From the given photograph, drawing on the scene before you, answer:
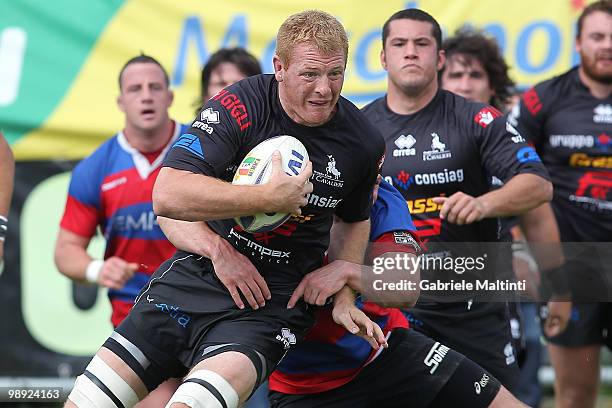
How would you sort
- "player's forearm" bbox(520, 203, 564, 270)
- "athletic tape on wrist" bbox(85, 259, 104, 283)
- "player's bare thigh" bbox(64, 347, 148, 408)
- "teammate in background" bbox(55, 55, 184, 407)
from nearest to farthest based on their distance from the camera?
"player's bare thigh" bbox(64, 347, 148, 408), "athletic tape on wrist" bbox(85, 259, 104, 283), "teammate in background" bbox(55, 55, 184, 407), "player's forearm" bbox(520, 203, 564, 270)

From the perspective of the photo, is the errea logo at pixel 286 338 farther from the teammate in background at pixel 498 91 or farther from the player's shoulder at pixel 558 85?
the player's shoulder at pixel 558 85

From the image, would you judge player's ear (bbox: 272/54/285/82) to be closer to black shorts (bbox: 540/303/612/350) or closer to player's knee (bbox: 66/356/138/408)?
player's knee (bbox: 66/356/138/408)

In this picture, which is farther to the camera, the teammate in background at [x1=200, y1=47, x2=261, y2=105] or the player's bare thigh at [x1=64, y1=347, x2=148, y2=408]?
the teammate in background at [x1=200, y1=47, x2=261, y2=105]

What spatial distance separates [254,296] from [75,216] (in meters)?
2.48

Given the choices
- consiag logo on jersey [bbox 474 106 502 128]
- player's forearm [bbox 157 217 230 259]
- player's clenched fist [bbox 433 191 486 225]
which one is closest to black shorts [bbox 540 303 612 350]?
consiag logo on jersey [bbox 474 106 502 128]

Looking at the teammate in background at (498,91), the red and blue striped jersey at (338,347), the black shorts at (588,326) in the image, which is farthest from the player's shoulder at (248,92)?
the black shorts at (588,326)

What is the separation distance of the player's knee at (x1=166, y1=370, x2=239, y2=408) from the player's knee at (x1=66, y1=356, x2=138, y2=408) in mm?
292

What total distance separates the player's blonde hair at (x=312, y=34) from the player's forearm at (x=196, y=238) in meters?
0.81

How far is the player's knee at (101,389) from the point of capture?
14.5ft

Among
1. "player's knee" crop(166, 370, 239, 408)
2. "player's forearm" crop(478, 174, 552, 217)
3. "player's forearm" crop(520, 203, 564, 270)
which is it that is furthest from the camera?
"player's forearm" crop(520, 203, 564, 270)

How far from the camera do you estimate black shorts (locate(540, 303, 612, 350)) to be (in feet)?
23.8

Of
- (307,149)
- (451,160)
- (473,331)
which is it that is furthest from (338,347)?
(451,160)

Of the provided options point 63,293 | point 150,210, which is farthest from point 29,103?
point 150,210

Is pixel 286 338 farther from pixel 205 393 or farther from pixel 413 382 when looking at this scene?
pixel 413 382
